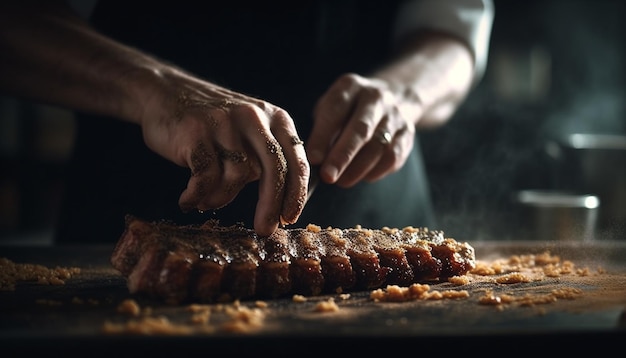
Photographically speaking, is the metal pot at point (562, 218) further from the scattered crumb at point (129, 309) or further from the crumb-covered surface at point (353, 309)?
the scattered crumb at point (129, 309)

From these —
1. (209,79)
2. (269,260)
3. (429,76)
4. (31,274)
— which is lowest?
(31,274)

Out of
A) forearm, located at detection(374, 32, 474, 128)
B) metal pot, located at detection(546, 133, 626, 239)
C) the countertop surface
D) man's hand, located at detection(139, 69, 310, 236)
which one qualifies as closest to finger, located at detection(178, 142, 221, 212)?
man's hand, located at detection(139, 69, 310, 236)

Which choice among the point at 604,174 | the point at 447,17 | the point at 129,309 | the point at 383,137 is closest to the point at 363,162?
the point at 383,137

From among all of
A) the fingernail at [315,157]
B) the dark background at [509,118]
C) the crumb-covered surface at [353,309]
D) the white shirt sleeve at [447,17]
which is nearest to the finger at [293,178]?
the crumb-covered surface at [353,309]

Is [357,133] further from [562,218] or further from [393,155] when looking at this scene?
[562,218]

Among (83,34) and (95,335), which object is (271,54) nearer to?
(83,34)

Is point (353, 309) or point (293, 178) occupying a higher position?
point (293, 178)

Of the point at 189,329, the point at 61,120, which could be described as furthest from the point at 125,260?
the point at 61,120
